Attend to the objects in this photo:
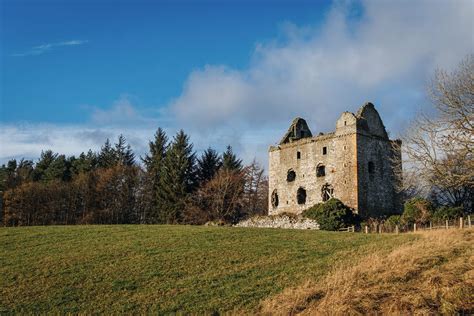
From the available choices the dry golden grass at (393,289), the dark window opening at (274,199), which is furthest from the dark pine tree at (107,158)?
the dry golden grass at (393,289)

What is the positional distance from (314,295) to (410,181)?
10.3 m

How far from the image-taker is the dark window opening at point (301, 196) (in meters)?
43.9

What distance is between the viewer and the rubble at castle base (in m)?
38.8

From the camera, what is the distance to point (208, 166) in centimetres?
6088

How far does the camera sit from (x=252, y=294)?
1528 centimetres

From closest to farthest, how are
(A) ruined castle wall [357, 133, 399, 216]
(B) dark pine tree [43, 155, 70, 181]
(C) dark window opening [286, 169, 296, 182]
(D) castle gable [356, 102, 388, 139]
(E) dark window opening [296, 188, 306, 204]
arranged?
(A) ruined castle wall [357, 133, 399, 216]
(D) castle gable [356, 102, 388, 139]
(E) dark window opening [296, 188, 306, 204]
(C) dark window opening [286, 169, 296, 182]
(B) dark pine tree [43, 155, 70, 181]

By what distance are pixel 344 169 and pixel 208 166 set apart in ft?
77.9

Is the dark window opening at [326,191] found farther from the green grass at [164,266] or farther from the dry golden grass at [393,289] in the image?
the dry golden grass at [393,289]

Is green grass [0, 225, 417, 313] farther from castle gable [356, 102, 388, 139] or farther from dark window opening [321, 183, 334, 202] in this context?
castle gable [356, 102, 388, 139]

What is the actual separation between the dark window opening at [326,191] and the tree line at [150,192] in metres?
13.7

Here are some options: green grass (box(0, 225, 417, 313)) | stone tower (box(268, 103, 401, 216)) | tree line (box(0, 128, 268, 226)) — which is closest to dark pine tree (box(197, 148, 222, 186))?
tree line (box(0, 128, 268, 226))

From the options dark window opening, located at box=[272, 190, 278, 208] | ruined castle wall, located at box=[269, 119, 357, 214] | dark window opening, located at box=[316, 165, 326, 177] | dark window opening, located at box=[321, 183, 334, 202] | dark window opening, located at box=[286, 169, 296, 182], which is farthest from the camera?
dark window opening, located at box=[272, 190, 278, 208]

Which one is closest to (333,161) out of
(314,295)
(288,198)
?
(288,198)

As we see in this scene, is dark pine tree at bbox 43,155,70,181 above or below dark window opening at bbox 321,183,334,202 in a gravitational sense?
above
